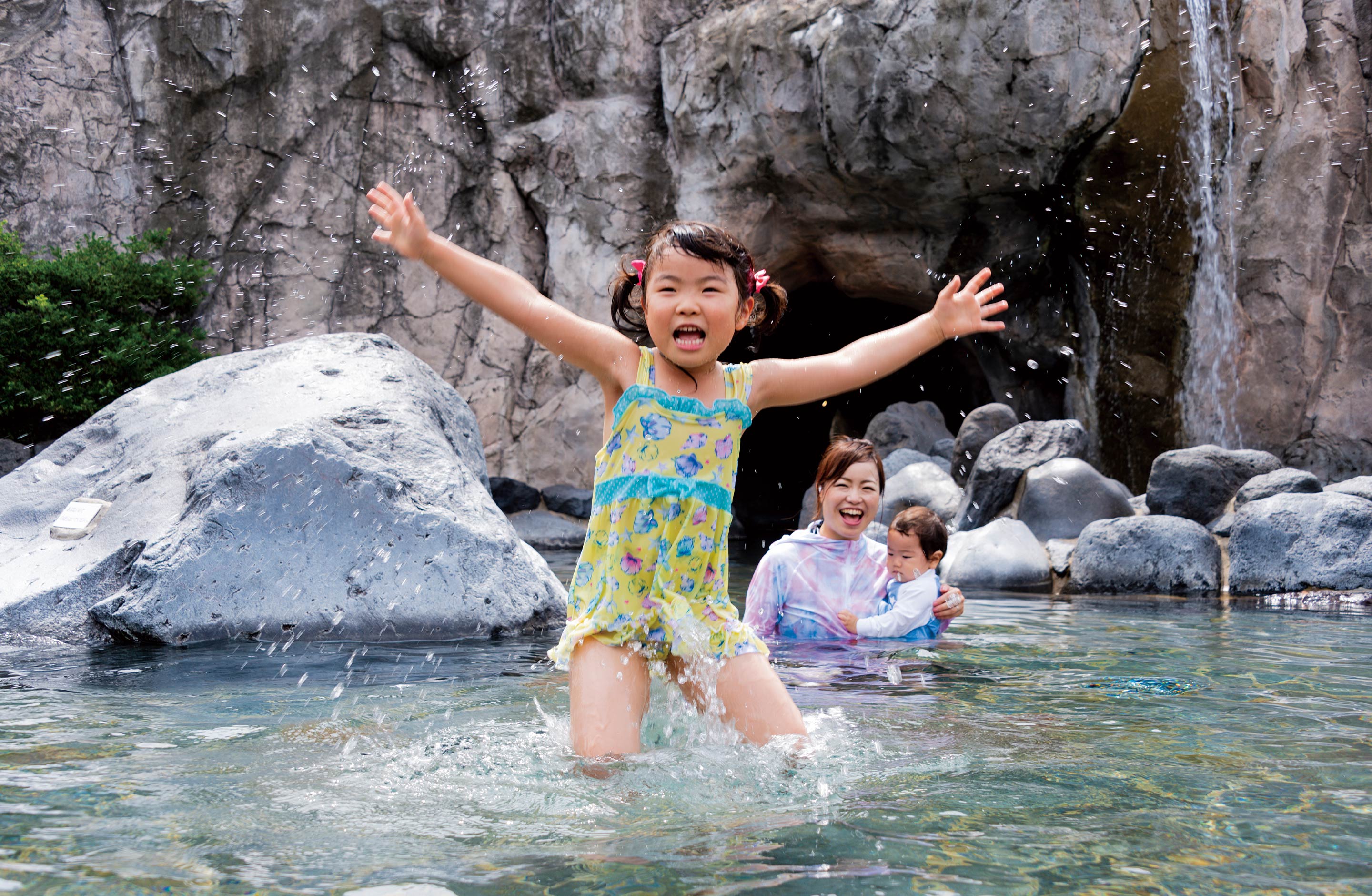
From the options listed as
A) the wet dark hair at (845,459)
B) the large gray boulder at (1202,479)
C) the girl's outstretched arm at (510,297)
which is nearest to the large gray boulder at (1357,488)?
the large gray boulder at (1202,479)

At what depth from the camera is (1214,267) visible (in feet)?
38.0

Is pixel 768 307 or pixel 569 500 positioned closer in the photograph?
pixel 768 307

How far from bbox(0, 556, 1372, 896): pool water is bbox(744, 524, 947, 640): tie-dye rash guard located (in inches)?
23.0

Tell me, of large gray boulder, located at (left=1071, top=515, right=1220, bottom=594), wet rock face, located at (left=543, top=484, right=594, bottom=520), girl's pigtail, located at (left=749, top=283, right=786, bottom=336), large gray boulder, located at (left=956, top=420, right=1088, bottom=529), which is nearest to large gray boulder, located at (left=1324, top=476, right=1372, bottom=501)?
large gray boulder, located at (left=1071, top=515, right=1220, bottom=594)

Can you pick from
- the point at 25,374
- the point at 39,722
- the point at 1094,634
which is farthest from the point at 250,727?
the point at 25,374

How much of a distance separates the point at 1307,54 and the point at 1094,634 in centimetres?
950

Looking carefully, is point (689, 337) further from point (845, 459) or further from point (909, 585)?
point (909, 585)

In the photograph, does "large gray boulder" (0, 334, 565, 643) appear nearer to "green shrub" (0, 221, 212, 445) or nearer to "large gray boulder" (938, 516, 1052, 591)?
"large gray boulder" (938, 516, 1052, 591)

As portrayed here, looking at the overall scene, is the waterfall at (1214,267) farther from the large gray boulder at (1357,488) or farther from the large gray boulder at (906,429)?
the large gray boulder at (1357,488)

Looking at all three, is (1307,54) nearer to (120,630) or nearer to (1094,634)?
(1094,634)

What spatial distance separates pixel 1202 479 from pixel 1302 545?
4.79ft

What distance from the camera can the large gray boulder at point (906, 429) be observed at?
541 inches

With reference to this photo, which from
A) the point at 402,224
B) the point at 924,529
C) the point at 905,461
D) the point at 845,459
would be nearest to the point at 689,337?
the point at 402,224

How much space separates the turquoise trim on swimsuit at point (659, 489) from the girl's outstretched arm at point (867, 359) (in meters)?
0.27
